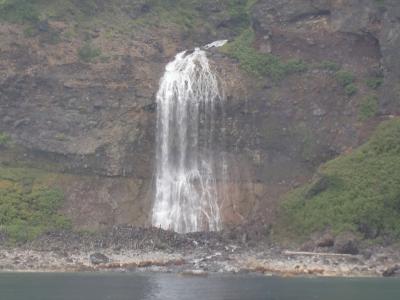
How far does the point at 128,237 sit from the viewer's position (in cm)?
7625

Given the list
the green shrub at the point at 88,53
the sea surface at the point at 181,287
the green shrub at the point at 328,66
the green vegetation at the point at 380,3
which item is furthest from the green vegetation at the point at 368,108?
the sea surface at the point at 181,287

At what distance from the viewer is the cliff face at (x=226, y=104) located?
84.0m

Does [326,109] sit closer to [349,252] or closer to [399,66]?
[399,66]

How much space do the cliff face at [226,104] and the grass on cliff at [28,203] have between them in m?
0.88

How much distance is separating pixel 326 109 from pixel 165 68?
1376 cm

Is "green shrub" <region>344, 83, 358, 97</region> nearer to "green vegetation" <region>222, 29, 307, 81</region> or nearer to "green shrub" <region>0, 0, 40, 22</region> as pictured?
"green vegetation" <region>222, 29, 307, 81</region>

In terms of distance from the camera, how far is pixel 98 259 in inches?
2827

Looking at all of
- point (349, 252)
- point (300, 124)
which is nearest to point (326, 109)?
point (300, 124)

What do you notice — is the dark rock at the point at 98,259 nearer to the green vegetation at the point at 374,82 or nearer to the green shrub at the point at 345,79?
the green shrub at the point at 345,79

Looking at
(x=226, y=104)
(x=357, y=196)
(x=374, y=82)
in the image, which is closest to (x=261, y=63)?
(x=226, y=104)

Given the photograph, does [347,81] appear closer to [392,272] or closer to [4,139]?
[392,272]

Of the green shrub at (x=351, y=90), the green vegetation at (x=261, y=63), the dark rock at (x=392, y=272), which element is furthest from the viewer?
the green vegetation at (x=261, y=63)

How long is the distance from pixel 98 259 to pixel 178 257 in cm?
524

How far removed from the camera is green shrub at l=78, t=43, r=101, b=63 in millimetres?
90375
